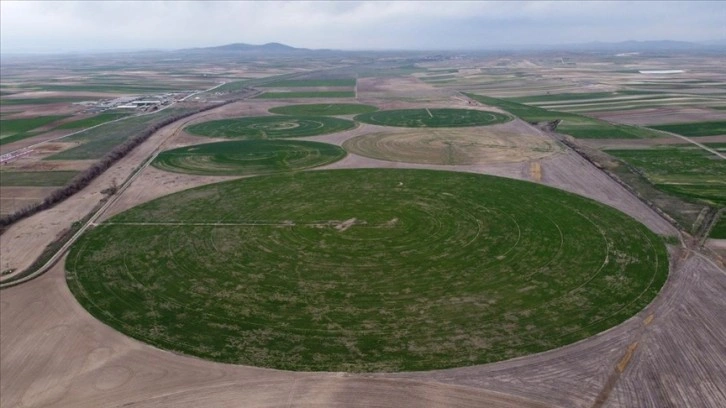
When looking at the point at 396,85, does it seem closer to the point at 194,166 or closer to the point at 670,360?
the point at 194,166

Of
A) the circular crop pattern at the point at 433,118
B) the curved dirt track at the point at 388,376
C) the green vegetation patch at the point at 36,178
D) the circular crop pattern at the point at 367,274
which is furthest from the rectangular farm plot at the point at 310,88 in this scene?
the curved dirt track at the point at 388,376

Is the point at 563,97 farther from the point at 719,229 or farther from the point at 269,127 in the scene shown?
the point at 719,229

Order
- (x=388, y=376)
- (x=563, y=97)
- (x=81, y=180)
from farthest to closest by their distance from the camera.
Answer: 1. (x=563, y=97)
2. (x=81, y=180)
3. (x=388, y=376)

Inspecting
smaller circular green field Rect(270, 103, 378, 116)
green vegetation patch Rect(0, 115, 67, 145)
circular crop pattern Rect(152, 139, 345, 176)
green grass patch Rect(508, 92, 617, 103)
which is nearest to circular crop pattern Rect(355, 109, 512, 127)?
smaller circular green field Rect(270, 103, 378, 116)

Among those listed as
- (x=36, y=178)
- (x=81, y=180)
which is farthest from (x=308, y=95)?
(x=81, y=180)

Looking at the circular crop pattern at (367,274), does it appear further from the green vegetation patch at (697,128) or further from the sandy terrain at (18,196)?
the green vegetation patch at (697,128)

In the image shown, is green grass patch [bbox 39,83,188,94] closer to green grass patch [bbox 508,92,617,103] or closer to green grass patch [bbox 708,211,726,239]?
green grass patch [bbox 508,92,617,103]
